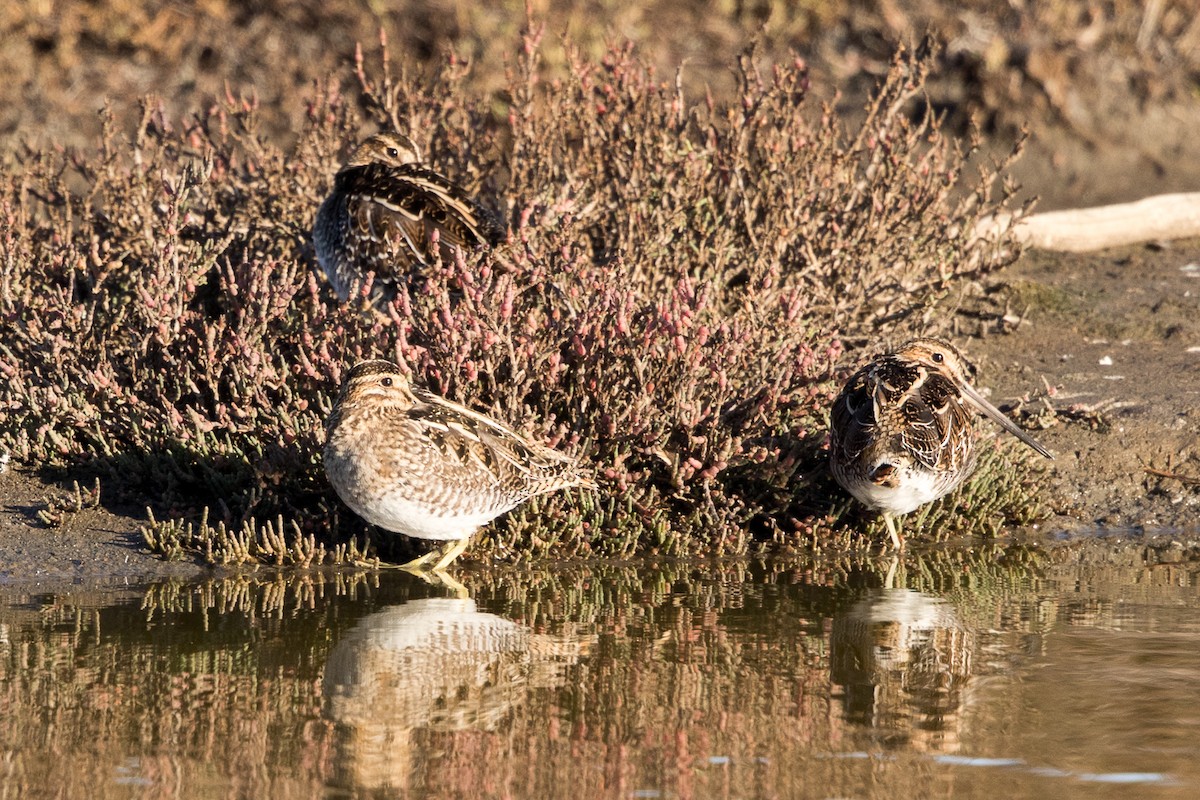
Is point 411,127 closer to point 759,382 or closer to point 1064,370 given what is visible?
point 759,382

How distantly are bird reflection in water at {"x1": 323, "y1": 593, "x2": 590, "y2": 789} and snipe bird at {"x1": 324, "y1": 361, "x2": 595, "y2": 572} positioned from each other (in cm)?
38

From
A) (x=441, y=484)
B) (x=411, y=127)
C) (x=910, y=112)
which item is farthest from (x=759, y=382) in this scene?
(x=910, y=112)

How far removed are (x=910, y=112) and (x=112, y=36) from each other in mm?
6007

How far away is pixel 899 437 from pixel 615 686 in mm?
1970

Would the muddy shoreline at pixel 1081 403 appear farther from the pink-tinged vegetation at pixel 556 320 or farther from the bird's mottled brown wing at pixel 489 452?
the bird's mottled brown wing at pixel 489 452

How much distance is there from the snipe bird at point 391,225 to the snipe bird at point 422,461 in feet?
4.12

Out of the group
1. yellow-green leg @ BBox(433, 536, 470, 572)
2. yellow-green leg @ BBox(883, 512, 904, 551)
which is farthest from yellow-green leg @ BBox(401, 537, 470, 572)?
yellow-green leg @ BBox(883, 512, 904, 551)

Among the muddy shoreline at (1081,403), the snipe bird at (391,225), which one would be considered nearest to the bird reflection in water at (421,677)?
the muddy shoreline at (1081,403)

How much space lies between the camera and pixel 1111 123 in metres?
12.5

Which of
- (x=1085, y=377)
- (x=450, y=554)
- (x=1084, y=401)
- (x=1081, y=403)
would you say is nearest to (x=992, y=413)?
(x=1081, y=403)

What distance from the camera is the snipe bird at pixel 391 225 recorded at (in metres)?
7.62

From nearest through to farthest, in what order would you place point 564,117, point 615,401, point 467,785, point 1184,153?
1. point 467,785
2. point 615,401
3. point 564,117
4. point 1184,153

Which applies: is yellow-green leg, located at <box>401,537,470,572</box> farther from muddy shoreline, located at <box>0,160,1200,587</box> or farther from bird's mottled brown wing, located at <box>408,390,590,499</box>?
muddy shoreline, located at <box>0,160,1200,587</box>

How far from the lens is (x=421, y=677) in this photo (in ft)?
16.6
